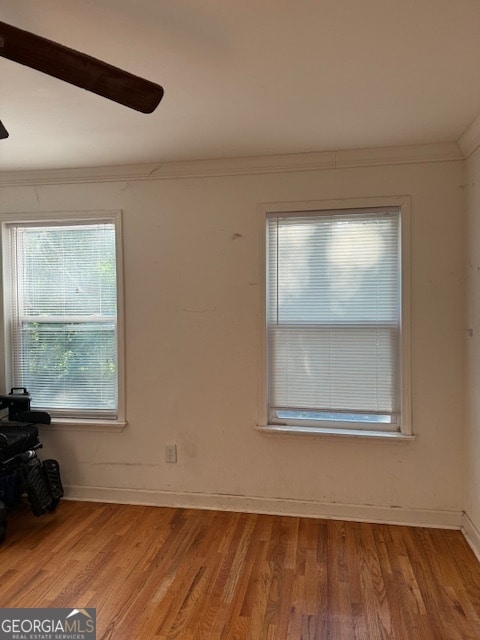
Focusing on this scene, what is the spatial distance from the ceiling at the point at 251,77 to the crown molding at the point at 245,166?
0.06 m

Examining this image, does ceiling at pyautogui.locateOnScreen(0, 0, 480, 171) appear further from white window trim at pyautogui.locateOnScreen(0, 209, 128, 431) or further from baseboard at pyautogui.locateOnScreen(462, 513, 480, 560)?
baseboard at pyautogui.locateOnScreen(462, 513, 480, 560)

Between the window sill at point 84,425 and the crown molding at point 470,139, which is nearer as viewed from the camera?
the crown molding at point 470,139

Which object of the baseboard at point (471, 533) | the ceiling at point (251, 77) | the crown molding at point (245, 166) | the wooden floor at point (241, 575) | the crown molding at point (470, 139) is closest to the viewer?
the ceiling at point (251, 77)

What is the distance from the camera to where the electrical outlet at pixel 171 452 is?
9.37 ft

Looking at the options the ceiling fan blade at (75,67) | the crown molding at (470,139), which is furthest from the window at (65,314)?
the crown molding at (470,139)

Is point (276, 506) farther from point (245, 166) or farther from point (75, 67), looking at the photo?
point (75, 67)

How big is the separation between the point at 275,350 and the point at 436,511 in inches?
55.9

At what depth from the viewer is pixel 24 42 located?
41.9 inches

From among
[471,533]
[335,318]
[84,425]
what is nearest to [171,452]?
[84,425]

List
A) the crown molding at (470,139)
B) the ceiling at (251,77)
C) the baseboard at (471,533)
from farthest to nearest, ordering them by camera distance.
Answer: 1. the baseboard at (471,533)
2. the crown molding at (470,139)
3. the ceiling at (251,77)

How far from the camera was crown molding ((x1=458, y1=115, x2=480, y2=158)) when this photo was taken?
2176 millimetres

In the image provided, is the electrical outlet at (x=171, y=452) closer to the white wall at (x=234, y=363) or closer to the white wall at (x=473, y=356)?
the white wall at (x=234, y=363)

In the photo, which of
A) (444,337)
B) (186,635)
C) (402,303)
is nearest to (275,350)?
(402,303)

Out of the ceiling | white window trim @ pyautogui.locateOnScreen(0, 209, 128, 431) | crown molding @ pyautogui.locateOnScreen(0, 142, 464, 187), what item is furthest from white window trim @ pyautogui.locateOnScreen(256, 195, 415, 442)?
white window trim @ pyautogui.locateOnScreen(0, 209, 128, 431)
